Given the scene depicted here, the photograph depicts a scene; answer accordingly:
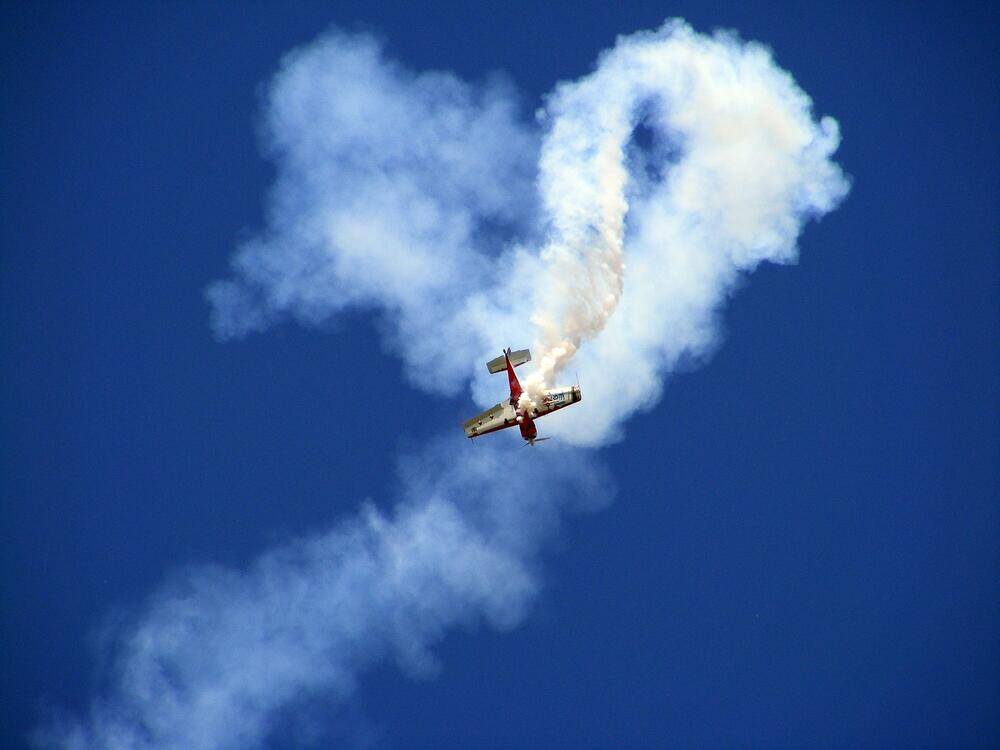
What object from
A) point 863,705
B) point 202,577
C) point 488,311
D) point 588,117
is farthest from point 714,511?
point 202,577

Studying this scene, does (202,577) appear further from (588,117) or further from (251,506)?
(588,117)

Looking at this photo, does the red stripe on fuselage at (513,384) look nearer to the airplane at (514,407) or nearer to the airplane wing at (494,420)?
the airplane at (514,407)

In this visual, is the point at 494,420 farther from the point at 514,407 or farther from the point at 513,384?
the point at 513,384

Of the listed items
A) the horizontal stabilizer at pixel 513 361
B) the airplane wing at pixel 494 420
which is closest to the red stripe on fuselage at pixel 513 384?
the horizontal stabilizer at pixel 513 361

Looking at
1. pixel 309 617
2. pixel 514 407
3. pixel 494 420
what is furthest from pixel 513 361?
pixel 309 617

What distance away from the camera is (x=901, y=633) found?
65.4m

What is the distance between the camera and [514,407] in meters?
51.3

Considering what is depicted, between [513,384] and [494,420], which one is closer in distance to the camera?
[513,384]

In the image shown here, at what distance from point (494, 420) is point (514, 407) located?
1.09 meters

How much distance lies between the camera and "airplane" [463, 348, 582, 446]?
5066 centimetres

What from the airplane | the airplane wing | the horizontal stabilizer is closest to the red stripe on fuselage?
the airplane

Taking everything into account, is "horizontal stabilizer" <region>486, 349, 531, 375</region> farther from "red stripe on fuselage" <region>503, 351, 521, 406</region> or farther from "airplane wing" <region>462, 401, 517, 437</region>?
"airplane wing" <region>462, 401, 517, 437</region>

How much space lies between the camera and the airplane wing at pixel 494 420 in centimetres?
5150

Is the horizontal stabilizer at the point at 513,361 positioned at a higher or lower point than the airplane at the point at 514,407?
higher
